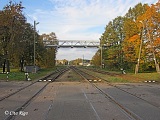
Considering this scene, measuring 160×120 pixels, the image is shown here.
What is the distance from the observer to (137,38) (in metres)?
48.8

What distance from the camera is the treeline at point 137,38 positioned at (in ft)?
144

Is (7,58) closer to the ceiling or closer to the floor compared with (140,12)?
closer to the floor

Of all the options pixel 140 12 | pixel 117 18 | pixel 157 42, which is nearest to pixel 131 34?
pixel 140 12

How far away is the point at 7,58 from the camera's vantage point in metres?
49.1

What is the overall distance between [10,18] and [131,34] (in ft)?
73.8

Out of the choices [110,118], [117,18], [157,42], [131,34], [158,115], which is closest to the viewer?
[110,118]

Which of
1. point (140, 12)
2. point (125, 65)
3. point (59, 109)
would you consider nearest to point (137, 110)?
point (59, 109)

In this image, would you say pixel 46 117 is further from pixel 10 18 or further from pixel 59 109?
pixel 10 18

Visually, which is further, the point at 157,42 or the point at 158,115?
the point at 157,42

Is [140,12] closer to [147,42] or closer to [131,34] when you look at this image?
[131,34]

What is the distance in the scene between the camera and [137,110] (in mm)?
10727

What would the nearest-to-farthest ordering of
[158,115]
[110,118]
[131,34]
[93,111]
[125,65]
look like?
1. [110,118]
2. [158,115]
3. [93,111]
4. [131,34]
5. [125,65]

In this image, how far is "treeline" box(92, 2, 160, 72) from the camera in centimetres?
4394

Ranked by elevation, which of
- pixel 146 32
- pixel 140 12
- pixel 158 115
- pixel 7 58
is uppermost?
pixel 140 12
